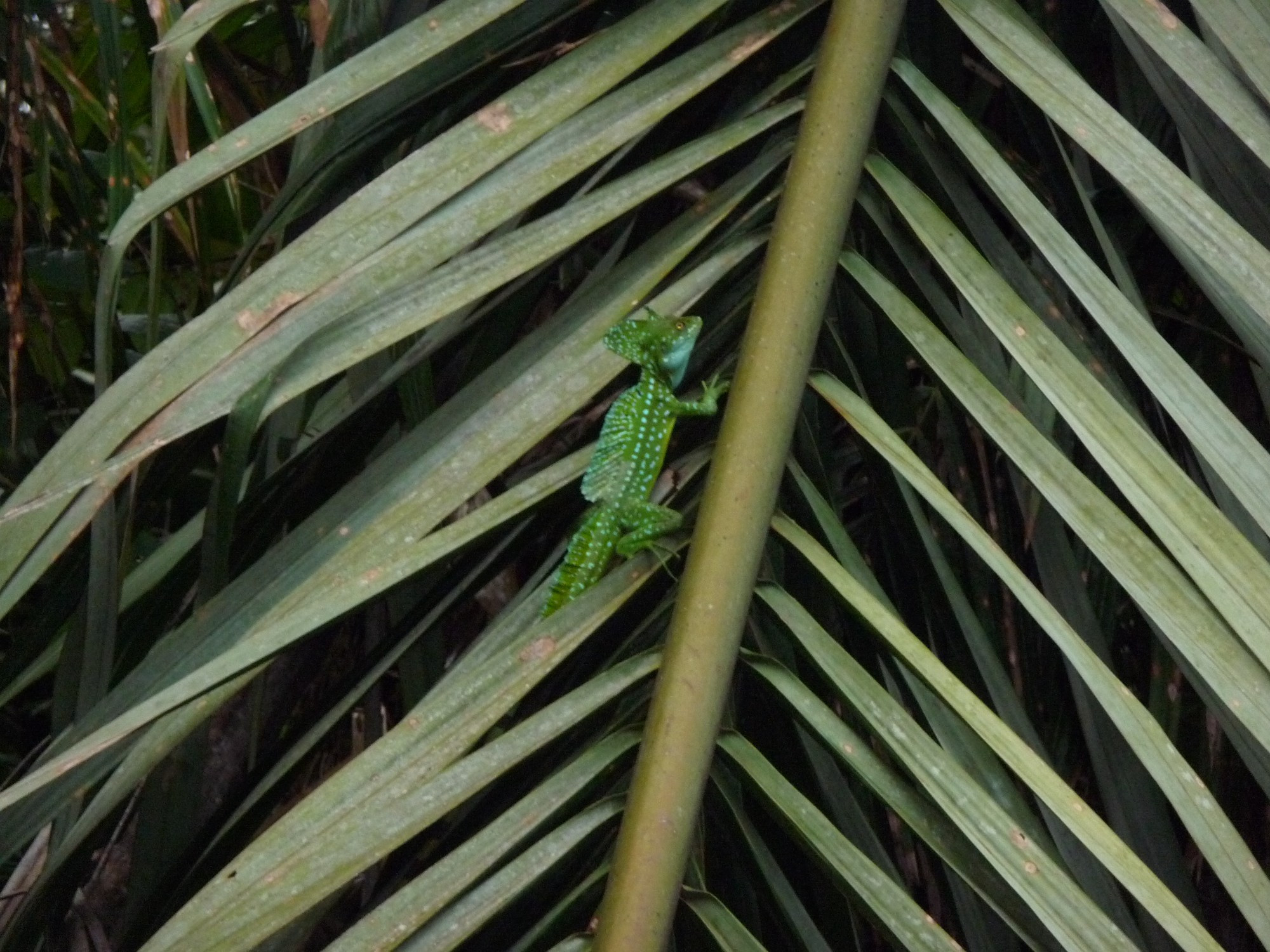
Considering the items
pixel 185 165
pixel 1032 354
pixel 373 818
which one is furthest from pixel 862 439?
pixel 185 165

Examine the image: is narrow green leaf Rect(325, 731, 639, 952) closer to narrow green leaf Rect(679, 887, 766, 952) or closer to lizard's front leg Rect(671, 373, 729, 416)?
narrow green leaf Rect(679, 887, 766, 952)

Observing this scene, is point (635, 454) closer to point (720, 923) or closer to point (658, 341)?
point (658, 341)

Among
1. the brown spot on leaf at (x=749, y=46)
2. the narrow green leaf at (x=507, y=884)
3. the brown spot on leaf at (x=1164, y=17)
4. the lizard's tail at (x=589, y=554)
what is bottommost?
the narrow green leaf at (x=507, y=884)

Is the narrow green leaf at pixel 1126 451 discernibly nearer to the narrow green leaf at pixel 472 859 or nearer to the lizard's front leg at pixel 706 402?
the lizard's front leg at pixel 706 402

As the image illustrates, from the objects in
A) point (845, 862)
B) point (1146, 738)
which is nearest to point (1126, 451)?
point (1146, 738)

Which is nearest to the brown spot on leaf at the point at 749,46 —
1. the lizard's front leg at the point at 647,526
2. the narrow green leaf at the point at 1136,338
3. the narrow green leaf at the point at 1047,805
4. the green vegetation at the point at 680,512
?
the green vegetation at the point at 680,512

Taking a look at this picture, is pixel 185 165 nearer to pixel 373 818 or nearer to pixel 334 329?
pixel 334 329

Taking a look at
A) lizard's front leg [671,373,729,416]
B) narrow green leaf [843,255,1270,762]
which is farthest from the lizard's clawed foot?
narrow green leaf [843,255,1270,762]
